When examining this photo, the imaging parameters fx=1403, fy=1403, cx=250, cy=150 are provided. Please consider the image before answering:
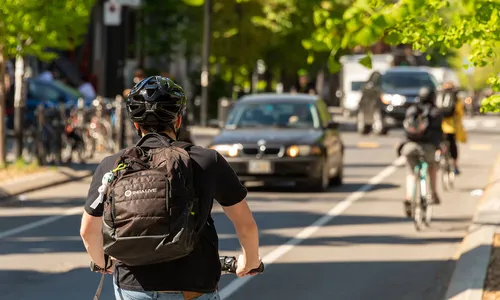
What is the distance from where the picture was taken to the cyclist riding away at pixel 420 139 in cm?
1580

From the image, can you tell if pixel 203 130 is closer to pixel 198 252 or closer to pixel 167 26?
pixel 167 26

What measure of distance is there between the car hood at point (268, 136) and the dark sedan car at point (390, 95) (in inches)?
729

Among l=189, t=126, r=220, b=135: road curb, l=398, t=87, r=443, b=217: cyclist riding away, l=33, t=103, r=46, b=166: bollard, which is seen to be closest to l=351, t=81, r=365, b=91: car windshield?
l=189, t=126, r=220, b=135: road curb

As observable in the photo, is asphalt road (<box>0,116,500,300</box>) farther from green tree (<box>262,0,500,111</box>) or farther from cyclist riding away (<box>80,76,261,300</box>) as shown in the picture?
cyclist riding away (<box>80,76,261,300</box>)

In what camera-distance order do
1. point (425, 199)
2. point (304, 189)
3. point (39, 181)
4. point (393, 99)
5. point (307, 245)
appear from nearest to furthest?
1. point (307, 245)
2. point (425, 199)
3. point (39, 181)
4. point (304, 189)
5. point (393, 99)

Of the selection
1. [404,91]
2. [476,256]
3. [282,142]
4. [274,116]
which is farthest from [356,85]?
[476,256]

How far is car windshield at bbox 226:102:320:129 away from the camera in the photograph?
70.4 ft

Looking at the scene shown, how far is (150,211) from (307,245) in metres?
9.56

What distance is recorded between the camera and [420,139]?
628 inches

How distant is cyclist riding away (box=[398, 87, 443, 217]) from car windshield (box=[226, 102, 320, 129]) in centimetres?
526

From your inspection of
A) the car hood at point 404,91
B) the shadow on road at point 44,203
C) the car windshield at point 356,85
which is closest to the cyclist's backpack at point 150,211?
the shadow on road at point 44,203

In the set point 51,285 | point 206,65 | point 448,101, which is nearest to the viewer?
point 51,285

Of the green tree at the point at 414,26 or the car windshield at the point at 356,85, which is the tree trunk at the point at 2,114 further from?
the car windshield at the point at 356,85

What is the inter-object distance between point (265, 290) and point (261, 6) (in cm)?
3716
